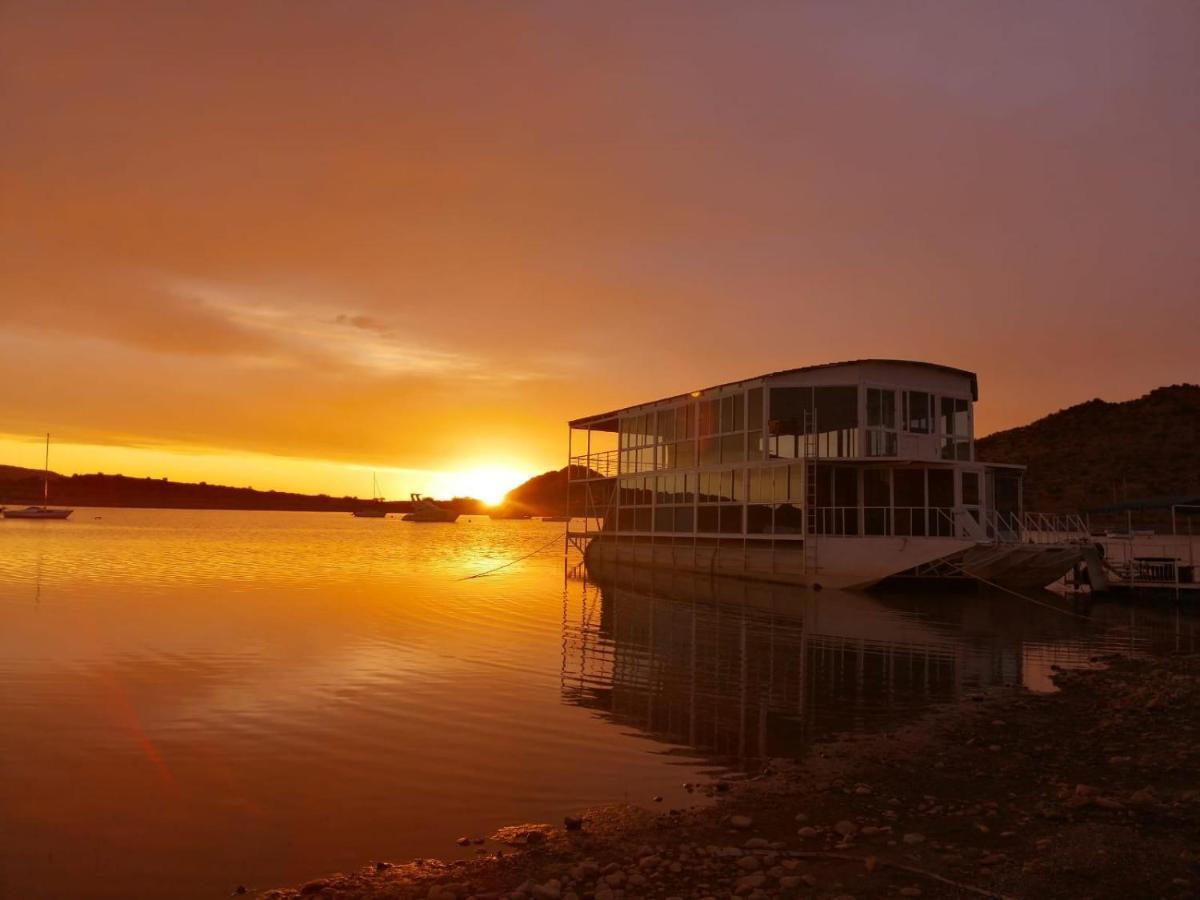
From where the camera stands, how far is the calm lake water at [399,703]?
880cm

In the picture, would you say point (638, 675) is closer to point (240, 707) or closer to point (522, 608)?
point (240, 707)

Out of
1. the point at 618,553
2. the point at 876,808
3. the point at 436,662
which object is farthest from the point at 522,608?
the point at 876,808

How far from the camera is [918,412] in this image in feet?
123

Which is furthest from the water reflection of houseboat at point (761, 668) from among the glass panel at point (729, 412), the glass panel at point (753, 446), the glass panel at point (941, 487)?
the glass panel at point (729, 412)

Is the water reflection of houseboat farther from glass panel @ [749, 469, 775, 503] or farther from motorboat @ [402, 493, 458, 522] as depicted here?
motorboat @ [402, 493, 458, 522]

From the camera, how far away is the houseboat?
34.2 meters

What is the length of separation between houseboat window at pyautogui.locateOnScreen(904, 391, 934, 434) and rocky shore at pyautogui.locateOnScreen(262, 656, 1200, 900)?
26.4 meters

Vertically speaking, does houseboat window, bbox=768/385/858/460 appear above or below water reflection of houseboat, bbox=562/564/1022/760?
above

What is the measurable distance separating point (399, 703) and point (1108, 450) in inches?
4002

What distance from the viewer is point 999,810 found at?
8.75 metres

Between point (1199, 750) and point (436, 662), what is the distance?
13.7 m

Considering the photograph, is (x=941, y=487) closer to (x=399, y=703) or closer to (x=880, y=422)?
(x=880, y=422)

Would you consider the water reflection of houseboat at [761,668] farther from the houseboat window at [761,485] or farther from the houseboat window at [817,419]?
the houseboat window at [817,419]

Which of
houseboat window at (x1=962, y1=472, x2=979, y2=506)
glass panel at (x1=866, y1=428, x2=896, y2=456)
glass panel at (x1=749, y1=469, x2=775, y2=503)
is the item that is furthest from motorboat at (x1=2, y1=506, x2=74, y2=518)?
houseboat window at (x1=962, y1=472, x2=979, y2=506)
